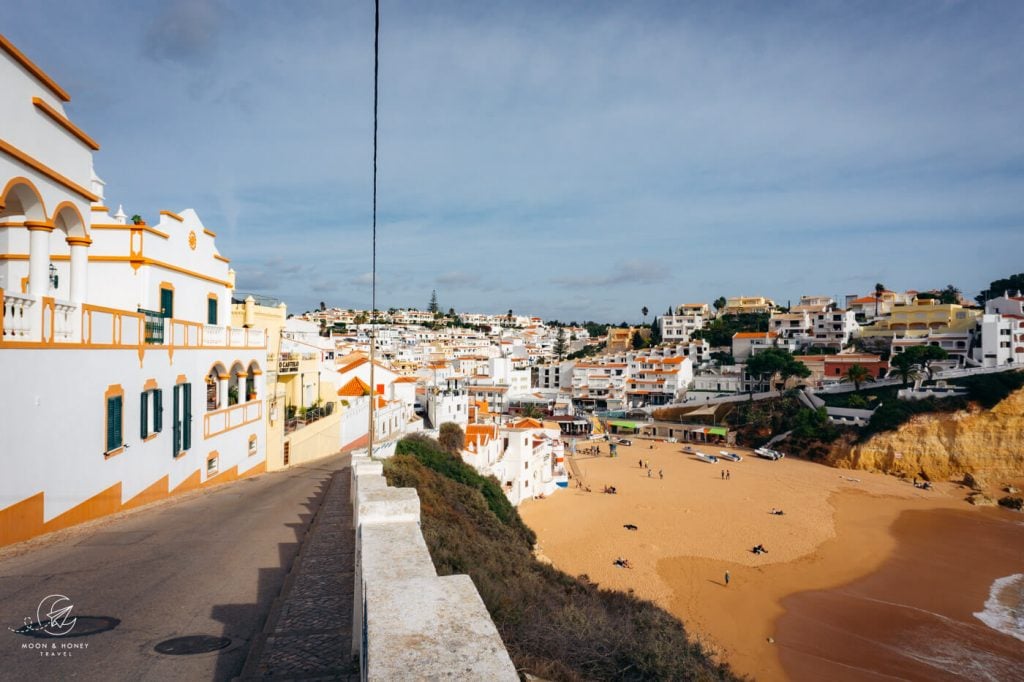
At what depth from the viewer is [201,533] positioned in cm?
909

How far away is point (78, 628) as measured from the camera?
539 cm

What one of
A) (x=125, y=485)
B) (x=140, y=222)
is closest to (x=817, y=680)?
(x=125, y=485)

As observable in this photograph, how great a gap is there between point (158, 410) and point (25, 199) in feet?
16.1

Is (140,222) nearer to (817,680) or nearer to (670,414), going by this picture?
(817,680)

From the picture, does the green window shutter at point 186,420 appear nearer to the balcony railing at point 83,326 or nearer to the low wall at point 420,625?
the balcony railing at point 83,326

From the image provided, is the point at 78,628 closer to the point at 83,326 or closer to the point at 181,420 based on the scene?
the point at 83,326

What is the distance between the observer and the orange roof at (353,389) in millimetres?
32719

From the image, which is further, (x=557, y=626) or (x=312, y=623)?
(x=557, y=626)

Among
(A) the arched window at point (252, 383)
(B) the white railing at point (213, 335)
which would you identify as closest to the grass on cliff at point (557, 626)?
(B) the white railing at point (213, 335)

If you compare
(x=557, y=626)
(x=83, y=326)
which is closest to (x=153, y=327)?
(x=83, y=326)

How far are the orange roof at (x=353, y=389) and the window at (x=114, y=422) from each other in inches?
869

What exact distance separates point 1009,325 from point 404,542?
248 feet

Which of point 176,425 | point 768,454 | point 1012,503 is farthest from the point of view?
point 768,454

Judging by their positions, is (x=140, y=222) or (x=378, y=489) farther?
(x=140, y=222)
